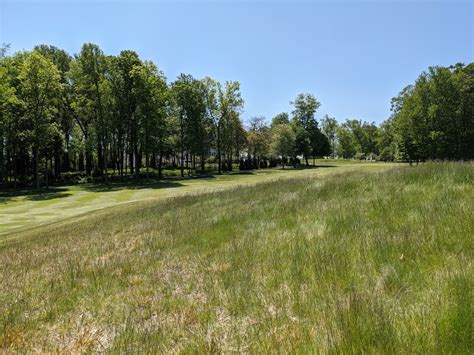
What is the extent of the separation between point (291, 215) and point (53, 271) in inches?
242

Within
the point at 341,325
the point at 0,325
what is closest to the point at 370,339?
the point at 341,325

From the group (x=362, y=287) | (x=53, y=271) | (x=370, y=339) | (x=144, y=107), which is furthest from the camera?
(x=144, y=107)

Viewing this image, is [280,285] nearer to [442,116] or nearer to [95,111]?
[95,111]

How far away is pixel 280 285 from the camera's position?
192 inches

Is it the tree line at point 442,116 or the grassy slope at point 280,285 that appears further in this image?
the tree line at point 442,116

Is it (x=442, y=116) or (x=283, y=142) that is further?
(x=283, y=142)

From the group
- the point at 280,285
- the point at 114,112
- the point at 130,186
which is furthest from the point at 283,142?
the point at 280,285

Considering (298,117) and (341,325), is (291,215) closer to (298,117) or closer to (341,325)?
(341,325)

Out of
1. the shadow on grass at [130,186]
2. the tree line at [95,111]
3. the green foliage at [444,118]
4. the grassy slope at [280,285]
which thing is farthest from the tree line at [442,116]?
the grassy slope at [280,285]

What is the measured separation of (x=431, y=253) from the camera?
5027 mm

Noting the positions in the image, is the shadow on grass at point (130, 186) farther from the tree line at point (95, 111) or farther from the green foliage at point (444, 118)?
the green foliage at point (444, 118)

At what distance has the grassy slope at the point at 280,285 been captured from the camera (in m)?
3.42

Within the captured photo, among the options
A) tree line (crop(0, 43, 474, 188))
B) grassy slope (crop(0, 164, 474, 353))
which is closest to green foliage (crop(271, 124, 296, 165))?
tree line (crop(0, 43, 474, 188))

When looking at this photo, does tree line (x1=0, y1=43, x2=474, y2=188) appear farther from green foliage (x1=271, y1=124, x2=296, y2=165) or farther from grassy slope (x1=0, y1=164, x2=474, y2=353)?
grassy slope (x1=0, y1=164, x2=474, y2=353)
